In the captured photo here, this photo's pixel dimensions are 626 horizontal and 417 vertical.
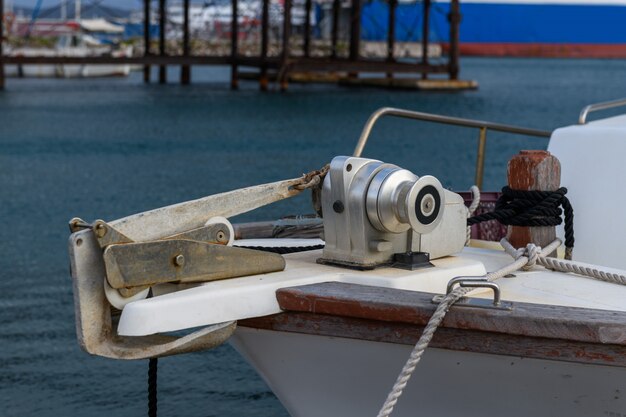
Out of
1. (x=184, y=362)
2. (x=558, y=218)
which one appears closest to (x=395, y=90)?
(x=184, y=362)

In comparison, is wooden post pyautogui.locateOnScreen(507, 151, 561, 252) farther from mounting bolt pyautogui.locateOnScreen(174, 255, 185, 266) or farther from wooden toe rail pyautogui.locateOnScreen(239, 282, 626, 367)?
mounting bolt pyautogui.locateOnScreen(174, 255, 185, 266)

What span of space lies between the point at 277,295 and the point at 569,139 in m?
2.43

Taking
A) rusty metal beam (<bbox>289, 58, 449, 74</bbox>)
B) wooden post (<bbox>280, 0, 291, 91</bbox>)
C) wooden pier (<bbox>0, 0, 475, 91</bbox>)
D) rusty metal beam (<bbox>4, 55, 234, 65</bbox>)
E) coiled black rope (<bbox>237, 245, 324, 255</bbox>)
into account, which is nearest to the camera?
coiled black rope (<bbox>237, 245, 324, 255</bbox>)

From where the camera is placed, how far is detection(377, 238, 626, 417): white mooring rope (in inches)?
169

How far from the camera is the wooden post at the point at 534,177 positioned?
17.3 ft

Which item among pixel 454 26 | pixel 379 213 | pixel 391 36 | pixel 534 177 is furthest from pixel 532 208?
pixel 391 36

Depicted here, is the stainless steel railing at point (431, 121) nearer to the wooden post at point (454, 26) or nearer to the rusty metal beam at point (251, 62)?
the rusty metal beam at point (251, 62)

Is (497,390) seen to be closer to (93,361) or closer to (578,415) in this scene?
(578,415)

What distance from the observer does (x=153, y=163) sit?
32562mm

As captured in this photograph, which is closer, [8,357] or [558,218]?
[558,218]

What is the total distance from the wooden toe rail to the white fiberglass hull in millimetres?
131

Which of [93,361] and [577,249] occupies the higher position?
[577,249]

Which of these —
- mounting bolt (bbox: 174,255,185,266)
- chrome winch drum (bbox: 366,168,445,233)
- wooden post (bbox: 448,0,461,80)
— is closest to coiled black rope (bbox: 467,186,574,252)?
chrome winch drum (bbox: 366,168,445,233)

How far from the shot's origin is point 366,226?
4.81m
